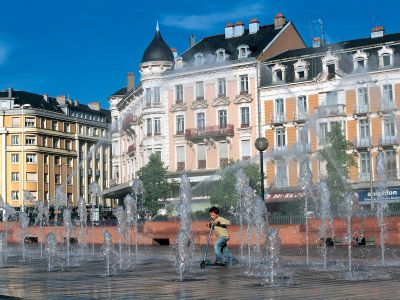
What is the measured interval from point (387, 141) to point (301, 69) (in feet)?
33.0

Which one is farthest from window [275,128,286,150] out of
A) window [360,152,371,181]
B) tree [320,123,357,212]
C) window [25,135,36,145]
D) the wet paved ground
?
window [25,135,36,145]

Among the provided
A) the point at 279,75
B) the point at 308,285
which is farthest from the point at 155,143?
the point at 308,285

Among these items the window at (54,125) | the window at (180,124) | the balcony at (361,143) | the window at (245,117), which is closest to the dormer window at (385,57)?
the balcony at (361,143)

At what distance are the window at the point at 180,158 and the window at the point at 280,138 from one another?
959cm

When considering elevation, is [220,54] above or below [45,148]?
above

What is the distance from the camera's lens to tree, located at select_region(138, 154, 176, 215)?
212ft

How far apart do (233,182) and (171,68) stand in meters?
18.7

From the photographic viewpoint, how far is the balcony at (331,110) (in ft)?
200

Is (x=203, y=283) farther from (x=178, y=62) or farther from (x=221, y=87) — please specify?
(x=178, y=62)

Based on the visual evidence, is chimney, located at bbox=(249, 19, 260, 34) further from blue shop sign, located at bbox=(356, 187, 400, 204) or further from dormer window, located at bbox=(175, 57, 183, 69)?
blue shop sign, located at bbox=(356, 187, 400, 204)

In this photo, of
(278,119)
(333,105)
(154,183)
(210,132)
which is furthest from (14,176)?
(333,105)

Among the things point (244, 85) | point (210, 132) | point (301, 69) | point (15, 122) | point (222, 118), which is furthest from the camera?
point (15, 122)

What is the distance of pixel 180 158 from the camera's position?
230ft

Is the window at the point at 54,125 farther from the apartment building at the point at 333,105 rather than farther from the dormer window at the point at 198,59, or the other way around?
the apartment building at the point at 333,105
